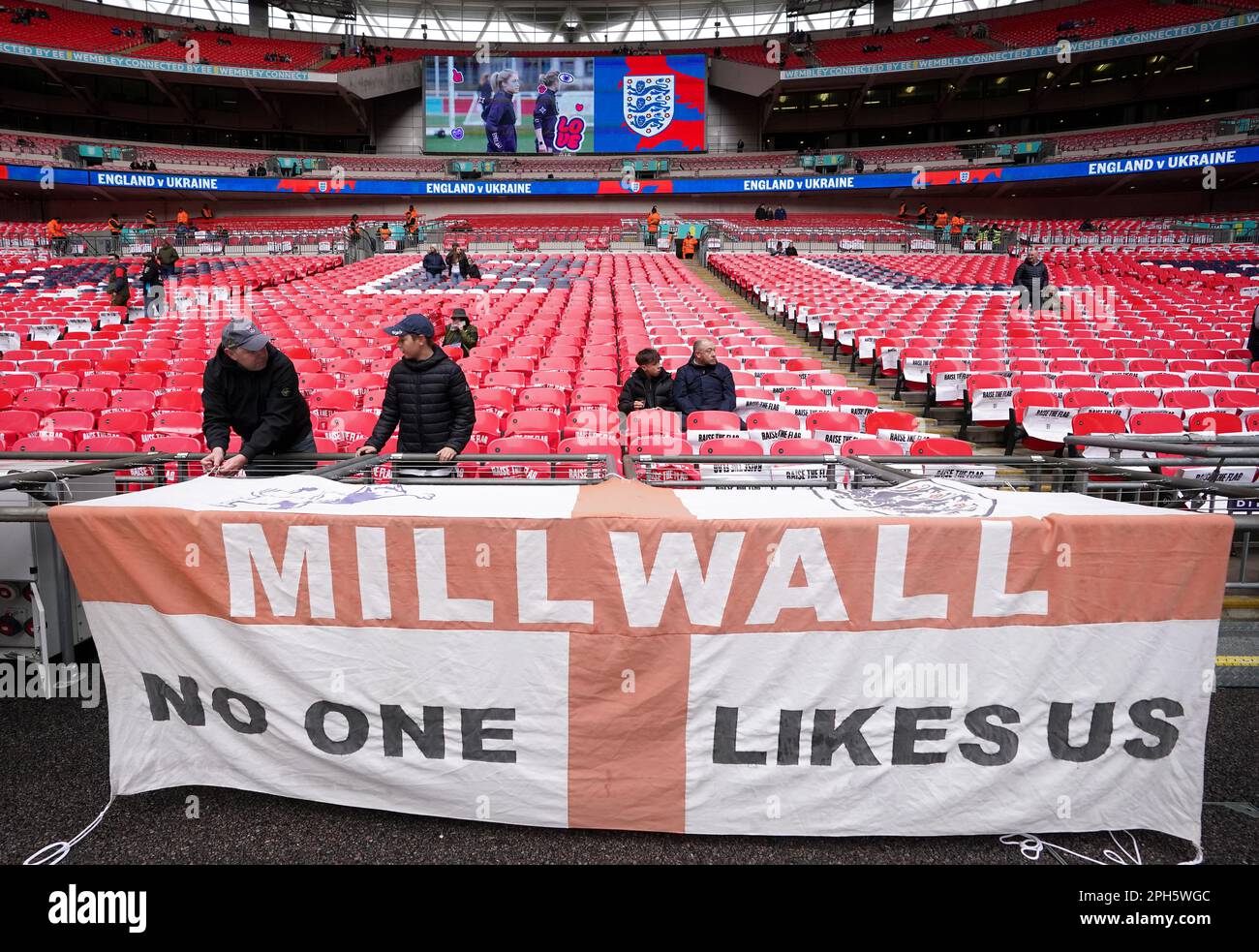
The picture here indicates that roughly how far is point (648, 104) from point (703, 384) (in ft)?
141

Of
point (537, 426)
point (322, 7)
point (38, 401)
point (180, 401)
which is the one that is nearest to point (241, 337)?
point (537, 426)

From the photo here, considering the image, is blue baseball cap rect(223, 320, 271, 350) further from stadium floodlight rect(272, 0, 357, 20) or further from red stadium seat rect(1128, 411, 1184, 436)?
stadium floodlight rect(272, 0, 357, 20)

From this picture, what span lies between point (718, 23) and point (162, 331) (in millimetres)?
46190

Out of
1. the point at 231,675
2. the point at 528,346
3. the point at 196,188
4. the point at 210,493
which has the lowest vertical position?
the point at 231,675

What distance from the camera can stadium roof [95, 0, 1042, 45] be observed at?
4600 centimetres

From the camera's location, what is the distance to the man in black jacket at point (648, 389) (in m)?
6.48

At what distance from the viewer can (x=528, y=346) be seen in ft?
32.7

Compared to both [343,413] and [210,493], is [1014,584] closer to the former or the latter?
[210,493]

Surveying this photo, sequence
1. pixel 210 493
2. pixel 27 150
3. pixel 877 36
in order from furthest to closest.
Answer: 1. pixel 877 36
2. pixel 27 150
3. pixel 210 493

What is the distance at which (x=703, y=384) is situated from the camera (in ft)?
21.5

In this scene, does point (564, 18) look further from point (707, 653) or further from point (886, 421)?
point (707, 653)

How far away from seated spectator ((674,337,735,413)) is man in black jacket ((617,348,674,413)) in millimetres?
84

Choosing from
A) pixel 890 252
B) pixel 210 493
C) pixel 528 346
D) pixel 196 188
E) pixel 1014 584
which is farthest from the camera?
pixel 196 188
